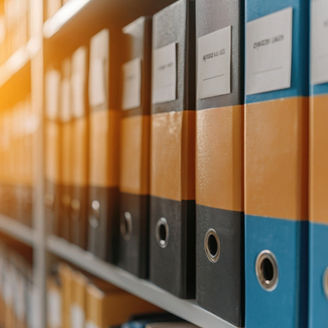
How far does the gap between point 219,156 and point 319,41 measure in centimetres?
22

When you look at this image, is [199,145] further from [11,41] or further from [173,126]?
[11,41]

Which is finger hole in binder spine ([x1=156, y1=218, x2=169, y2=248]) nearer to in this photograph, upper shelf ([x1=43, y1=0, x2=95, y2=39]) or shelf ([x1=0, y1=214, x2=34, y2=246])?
upper shelf ([x1=43, y1=0, x2=95, y2=39])

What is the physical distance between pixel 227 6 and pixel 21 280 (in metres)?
1.50

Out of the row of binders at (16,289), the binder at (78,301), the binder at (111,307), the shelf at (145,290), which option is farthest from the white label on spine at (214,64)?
the row of binders at (16,289)

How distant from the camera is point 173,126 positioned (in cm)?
88

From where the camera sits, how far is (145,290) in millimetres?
985

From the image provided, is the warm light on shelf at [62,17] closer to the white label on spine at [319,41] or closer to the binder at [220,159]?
the binder at [220,159]

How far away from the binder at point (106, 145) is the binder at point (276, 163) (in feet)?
1.58

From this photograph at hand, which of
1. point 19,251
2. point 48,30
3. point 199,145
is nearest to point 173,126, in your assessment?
point 199,145

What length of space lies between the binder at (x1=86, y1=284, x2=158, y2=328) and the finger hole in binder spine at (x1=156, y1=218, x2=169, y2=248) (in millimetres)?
326

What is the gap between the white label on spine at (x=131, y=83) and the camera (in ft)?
3.37

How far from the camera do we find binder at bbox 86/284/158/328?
120 centimetres

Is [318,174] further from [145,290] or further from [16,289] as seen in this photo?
[16,289]

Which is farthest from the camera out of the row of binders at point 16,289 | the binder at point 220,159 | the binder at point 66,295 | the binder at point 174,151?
the row of binders at point 16,289
